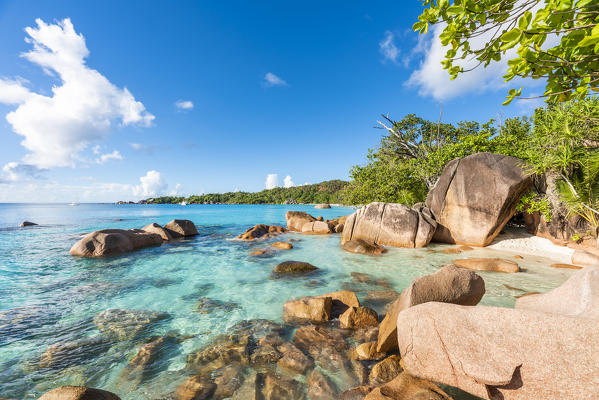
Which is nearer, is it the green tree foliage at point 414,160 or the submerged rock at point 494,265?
the submerged rock at point 494,265

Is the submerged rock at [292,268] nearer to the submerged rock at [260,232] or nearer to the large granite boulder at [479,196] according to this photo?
the submerged rock at [260,232]

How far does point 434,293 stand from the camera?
379 centimetres

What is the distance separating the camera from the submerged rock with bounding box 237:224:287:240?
1539 centimetres

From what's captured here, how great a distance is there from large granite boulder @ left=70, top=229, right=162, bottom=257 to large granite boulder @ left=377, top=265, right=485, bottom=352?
12387 millimetres

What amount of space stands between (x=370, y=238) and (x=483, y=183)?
Answer: 5823mm

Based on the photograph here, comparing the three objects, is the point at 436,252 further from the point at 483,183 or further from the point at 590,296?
the point at 590,296

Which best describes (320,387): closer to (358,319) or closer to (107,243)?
(358,319)

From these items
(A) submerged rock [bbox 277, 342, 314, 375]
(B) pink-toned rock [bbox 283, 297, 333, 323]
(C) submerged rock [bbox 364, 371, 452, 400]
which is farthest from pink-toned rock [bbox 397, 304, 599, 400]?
(B) pink-toned rock [bbox 283, 297, 333, 323]

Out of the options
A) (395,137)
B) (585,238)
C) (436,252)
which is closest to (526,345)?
(436,252)

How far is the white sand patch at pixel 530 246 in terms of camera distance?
939cm

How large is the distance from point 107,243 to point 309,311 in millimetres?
11075

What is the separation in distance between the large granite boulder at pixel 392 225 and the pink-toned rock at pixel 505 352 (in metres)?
9.26

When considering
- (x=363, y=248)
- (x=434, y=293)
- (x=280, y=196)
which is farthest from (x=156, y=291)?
(x=280, y=196)

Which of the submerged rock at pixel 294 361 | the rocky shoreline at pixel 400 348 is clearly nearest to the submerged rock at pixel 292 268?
the rocky shoreline at pixel 400 348
